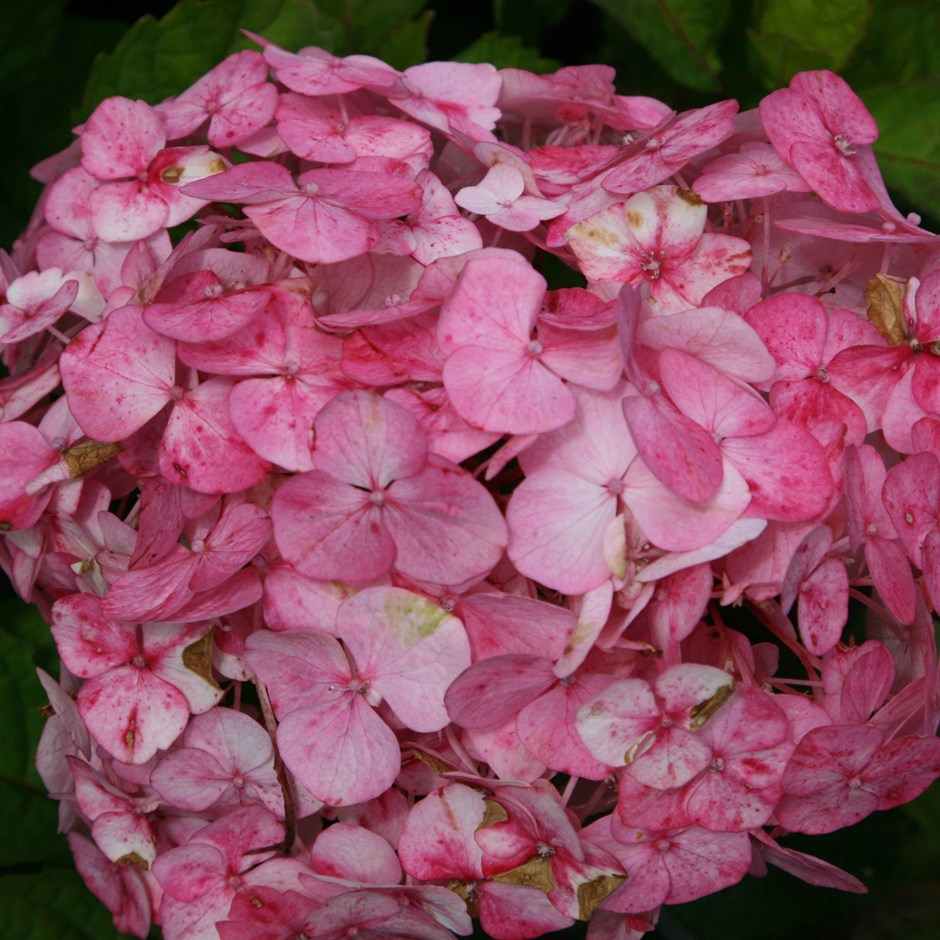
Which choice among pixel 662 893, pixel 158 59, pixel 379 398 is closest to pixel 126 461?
pixel 379 398

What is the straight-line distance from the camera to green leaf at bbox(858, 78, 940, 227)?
102 centimetres

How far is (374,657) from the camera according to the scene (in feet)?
1.91

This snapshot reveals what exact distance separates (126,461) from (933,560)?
476mm

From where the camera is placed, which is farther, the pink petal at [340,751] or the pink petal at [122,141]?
the pink petal at [122,141]

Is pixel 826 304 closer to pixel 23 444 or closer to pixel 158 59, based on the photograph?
pixel 23 444

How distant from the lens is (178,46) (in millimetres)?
1017

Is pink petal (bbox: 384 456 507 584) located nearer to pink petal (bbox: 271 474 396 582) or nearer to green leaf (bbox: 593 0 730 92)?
pink petal (bbox: 271 474 396 582)

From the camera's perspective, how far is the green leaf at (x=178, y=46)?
1.00 m

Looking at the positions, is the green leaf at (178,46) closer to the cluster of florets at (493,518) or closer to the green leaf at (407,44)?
the green leaf at (407,44)

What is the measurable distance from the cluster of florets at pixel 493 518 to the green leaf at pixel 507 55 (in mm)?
405

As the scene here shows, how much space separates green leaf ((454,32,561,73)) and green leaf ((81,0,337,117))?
18 cm

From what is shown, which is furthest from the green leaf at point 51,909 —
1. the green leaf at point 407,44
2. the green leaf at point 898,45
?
the green leaf at point 898,45

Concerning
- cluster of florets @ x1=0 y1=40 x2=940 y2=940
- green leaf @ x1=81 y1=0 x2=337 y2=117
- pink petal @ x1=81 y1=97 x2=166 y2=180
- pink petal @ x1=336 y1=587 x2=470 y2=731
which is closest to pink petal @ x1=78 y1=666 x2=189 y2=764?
cluster of florets @ x1=0 y1=40 x2=940 y2=940

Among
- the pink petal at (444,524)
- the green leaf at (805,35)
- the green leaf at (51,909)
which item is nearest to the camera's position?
the pink petal at (444,524)
